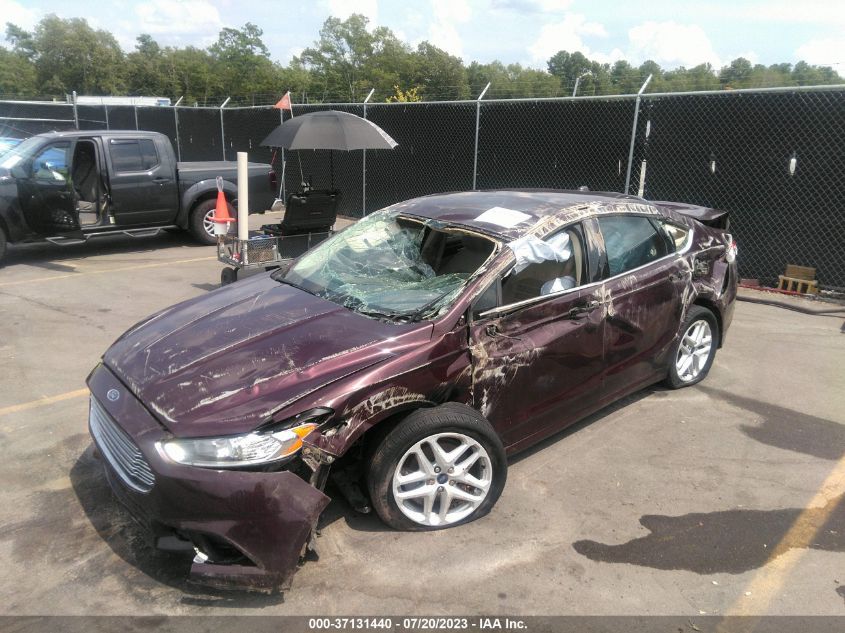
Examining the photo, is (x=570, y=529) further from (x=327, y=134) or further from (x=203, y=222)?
(x=203, y=222)

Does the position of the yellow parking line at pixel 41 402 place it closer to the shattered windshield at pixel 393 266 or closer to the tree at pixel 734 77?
the shattered windshield at pixel 393 266

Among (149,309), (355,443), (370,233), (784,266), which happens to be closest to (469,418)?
(355,443)

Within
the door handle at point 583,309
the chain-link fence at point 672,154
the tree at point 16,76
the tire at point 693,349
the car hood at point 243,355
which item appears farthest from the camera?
the tree at point 16,76

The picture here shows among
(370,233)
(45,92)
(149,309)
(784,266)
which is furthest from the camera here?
(45,92)

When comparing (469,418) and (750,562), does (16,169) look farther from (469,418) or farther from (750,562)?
(750,562)

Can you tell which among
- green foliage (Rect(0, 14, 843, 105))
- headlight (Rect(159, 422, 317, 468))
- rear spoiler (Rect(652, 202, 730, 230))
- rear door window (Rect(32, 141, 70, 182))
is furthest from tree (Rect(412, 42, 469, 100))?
headlight (Rect(159, 422, 317, 468))

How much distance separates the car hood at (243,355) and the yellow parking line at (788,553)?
1816 mm

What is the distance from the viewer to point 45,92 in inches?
3314

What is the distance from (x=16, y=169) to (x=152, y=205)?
180 centimetres

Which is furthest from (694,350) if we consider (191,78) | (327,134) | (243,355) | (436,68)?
(191,78)

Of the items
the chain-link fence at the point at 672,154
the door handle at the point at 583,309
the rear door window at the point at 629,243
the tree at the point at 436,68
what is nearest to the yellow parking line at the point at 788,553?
the door handle at the point at 583,309

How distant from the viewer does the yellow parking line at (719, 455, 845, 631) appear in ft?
8.73

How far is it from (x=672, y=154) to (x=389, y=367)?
277 inches

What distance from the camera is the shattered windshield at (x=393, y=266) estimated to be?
3.37 meters
